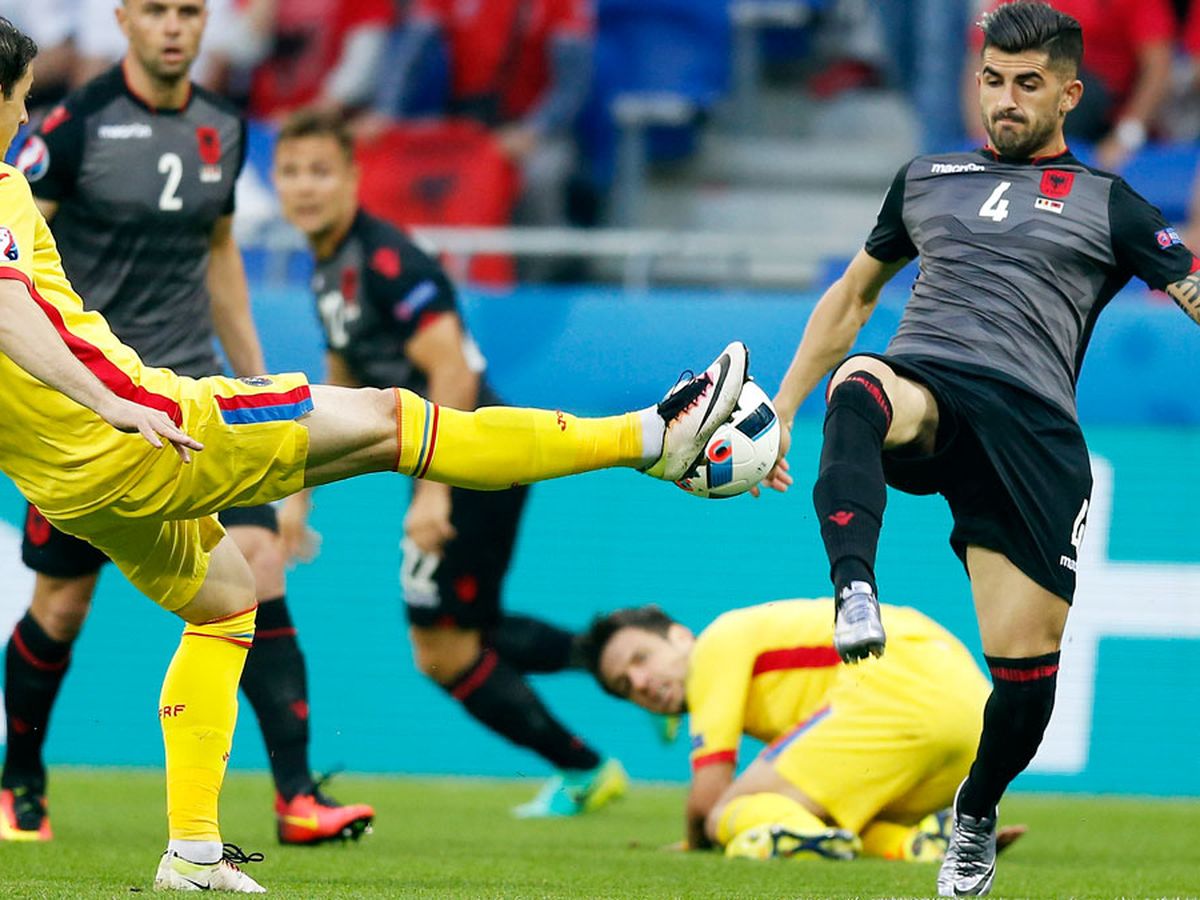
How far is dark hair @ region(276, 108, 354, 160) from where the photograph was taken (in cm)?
769

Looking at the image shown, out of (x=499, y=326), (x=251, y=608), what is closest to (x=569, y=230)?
(x=499, y=326)

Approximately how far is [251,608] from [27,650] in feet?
5.83

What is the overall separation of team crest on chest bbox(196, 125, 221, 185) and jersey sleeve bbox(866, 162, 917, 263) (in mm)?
2254

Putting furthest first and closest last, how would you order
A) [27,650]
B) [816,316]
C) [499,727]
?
[499,727], [27,650], [816,316]

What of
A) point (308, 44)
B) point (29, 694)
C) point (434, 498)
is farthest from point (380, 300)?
point (308, 44)

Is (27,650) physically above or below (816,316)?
below

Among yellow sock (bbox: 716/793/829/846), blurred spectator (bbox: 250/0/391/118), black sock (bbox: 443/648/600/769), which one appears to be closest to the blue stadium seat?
blurred spectator (bbox: 250/0/391/118)

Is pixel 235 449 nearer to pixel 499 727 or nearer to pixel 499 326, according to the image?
pixel 499 727

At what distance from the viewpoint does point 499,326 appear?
941 centimetres

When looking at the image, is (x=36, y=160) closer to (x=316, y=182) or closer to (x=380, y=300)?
(x=316, y=182)

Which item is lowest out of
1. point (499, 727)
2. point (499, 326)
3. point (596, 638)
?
point (499, 727)

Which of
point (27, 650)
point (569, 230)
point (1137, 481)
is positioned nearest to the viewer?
point (27, 650)

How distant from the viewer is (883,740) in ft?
21.3

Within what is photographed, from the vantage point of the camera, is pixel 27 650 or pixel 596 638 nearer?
pixel 27 650
